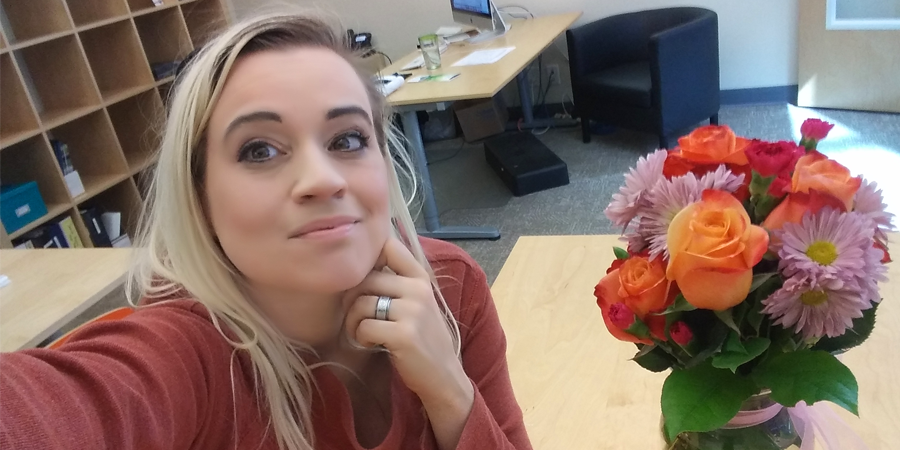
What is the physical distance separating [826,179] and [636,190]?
0.53ft

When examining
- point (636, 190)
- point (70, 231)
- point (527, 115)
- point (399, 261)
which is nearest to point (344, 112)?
point (399, 261)

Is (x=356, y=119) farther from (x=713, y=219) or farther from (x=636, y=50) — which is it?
(x=636, y=50)

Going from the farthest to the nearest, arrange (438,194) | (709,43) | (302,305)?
(438,194)
(709,43)
(302,305)

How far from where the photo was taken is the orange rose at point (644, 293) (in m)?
0.59

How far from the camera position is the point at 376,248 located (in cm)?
80

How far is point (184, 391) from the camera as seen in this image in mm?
658

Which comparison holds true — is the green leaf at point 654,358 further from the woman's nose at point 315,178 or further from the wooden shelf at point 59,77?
the wooden shelf at point 59,77

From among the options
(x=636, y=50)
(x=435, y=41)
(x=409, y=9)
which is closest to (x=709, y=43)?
(x=636, y=50)

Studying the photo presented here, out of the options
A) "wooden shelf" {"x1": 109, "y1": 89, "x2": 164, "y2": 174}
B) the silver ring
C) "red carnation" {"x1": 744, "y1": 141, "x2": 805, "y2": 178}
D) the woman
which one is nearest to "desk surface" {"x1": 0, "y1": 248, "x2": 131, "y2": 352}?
the woman

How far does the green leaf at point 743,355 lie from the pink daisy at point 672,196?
3.9 inches

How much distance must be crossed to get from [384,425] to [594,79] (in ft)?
10.7

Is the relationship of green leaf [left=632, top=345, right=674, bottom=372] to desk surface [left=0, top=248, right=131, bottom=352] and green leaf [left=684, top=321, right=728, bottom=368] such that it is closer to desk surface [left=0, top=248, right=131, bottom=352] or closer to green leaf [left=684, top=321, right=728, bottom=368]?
green leaf [left=684, top=321, right=728, bottom=368]

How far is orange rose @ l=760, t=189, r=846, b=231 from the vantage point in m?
0.55

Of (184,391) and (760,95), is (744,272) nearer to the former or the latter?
(184,391)
